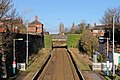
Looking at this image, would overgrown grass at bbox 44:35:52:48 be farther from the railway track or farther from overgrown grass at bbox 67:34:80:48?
the railway track

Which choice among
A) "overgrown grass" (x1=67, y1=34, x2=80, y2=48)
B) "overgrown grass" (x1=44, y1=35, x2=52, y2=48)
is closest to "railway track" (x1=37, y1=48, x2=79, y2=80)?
"overgrown grass" (x1=67, y1=34, x2=80, y2=48)

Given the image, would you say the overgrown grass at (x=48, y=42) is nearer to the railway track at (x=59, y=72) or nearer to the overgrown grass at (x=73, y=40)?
the overgrown grass at (x=73, y=40)

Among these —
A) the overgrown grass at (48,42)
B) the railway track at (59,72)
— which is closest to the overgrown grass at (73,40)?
the overgrown grass at (48,42)

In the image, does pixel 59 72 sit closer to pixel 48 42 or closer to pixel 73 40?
pixel 73 40

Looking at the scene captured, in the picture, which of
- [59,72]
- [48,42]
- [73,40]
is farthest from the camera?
[48,42]

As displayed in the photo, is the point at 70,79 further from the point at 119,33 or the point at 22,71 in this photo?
the point at 119,33

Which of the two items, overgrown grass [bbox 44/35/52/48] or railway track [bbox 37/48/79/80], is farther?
overgrown grass [bbox 44/35/52/48]

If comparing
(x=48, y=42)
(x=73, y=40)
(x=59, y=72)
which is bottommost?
(x=59, y=72)

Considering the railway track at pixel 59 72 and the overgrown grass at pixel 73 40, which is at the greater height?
the overgrown grass at pixel 73 40

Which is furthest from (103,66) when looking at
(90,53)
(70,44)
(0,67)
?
(70,44)

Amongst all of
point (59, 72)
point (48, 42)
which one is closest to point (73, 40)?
point (48, 42)

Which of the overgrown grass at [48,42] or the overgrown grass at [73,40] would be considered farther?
the overgrown grass at [48,42]

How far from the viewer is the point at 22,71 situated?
116ft

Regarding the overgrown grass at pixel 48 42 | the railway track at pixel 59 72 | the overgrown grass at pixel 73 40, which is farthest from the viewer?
the overgrown grass at pixel 48 42
